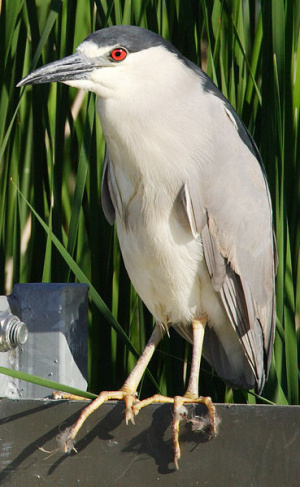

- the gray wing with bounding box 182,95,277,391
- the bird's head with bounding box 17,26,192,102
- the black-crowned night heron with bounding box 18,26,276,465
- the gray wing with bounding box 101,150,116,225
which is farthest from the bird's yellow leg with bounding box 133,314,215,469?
the bird's head with bounding box 17,26,192,102

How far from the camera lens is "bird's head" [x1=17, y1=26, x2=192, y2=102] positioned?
178 cm

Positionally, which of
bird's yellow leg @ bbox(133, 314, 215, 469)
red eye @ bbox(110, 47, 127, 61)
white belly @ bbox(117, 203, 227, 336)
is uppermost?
red eye @ bbox(110, 47, 127, 61)

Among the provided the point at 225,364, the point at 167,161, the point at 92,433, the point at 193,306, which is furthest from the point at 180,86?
the point at 92,433

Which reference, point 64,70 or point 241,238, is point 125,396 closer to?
point 241,238

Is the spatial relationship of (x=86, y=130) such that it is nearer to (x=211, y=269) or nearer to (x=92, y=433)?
(x=211, y=269)

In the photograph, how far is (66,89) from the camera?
2.15m

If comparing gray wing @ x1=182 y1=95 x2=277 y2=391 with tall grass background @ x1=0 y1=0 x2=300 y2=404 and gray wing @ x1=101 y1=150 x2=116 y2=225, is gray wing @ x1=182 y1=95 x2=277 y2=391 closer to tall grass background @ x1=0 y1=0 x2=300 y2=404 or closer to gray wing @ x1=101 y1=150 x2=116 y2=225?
tall grass background @ x1=0 y1=0 x2=300 y2=404

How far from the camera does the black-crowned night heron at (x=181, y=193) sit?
185 cm

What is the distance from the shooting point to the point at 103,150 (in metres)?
2.24

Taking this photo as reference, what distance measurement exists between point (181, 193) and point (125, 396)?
1.73ft

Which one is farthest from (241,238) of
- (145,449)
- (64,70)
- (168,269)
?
(145,449)

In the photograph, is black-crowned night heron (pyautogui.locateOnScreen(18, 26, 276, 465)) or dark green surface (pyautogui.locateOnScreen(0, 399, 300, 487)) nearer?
dark green surface (pyautogui.locateOnScreen(0, 399, 300, 487))

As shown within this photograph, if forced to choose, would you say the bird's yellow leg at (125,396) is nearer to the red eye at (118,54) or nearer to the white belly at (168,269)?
the white belly at (168,269)

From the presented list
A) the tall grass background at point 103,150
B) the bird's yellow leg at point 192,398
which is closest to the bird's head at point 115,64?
the tall grass background at point 103,150
